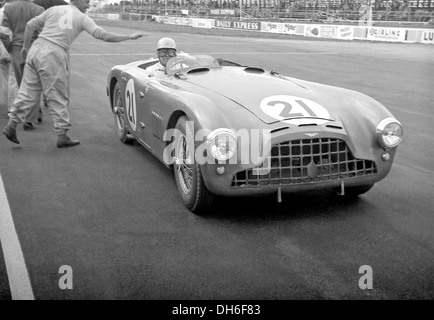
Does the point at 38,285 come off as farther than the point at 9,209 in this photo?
No

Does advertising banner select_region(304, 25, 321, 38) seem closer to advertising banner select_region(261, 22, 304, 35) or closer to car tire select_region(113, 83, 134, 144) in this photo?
advertising banner select_region(261, 22, 304, 35)

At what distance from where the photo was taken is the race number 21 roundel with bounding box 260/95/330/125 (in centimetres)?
416

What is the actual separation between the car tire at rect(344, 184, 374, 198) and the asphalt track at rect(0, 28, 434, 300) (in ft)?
0.26

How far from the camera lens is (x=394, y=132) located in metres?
4.32

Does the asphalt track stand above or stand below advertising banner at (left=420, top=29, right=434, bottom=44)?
above

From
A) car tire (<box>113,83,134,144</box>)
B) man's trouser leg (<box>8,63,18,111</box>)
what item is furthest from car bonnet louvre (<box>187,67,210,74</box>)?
man's trouser leg (<box>8,63,18,111</box>)

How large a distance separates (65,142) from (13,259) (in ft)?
9.98

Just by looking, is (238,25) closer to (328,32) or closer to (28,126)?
(328,32)

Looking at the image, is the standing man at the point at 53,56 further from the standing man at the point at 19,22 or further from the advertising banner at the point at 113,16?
the advertising banner at the point at 113,16

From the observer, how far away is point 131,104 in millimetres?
5871
